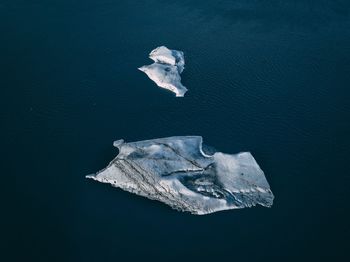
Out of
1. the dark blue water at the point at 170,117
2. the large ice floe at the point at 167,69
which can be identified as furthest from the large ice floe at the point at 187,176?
the large ice floe at the point at 167,69

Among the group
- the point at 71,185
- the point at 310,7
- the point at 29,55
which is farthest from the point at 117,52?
the point at 310,7

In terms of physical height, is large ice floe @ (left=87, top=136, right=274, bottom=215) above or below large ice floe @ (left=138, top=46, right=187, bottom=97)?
below

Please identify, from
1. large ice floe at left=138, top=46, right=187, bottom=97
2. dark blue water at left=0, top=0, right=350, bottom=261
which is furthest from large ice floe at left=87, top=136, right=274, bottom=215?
large ice floe at left=138, top=46, right=187, bottom=97

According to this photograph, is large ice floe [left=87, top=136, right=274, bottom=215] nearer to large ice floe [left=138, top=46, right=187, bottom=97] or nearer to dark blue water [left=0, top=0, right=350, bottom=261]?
dark blue water [left=0, top=0, right=350, bottom=261]

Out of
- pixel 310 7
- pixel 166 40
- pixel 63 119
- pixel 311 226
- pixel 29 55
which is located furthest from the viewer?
pixel 310 7

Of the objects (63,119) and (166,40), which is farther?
(166,40)

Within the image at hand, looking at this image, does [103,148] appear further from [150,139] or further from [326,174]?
[326,174]

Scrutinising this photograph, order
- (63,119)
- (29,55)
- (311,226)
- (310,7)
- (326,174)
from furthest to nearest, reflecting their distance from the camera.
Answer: (310,7), (29,55), (63,119), (326,174), (311,226)
